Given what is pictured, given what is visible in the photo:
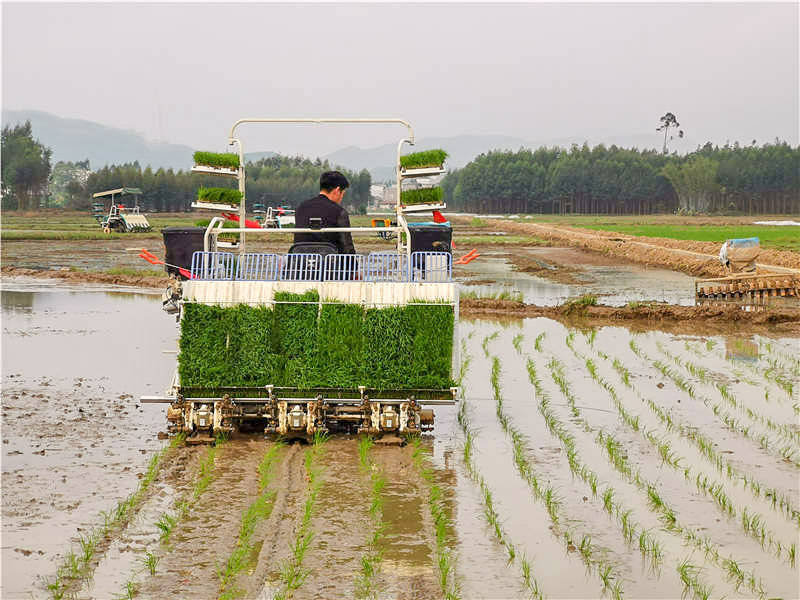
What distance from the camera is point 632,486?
813 cm

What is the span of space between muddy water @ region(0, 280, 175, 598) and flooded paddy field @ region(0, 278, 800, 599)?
0.11 ft

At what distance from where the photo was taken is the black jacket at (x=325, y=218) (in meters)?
9.84

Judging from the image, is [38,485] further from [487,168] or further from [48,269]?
[487,168]

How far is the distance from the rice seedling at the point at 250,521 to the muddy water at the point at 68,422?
42.7 inches

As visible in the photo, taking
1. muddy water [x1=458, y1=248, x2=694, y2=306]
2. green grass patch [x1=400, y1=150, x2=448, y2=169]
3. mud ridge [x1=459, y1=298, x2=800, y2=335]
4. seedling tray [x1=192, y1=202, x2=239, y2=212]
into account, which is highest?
green grass patch [x1=400, y1=150, x2=448, y2=169]

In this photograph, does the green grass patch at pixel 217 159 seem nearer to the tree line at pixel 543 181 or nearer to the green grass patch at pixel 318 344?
the green grass patch at pixel 318 344

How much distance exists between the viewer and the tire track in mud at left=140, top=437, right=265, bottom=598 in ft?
18.6

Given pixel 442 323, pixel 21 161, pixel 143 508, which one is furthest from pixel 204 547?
pixel 21 161

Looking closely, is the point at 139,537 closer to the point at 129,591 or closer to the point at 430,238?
the point at 129,591

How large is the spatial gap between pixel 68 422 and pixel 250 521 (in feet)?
13.9

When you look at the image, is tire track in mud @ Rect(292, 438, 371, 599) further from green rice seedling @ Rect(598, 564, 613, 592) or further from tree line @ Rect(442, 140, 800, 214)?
tree line @ Rect(442, 140, 800, 214)

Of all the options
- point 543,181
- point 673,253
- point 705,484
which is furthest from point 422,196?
point 543,181

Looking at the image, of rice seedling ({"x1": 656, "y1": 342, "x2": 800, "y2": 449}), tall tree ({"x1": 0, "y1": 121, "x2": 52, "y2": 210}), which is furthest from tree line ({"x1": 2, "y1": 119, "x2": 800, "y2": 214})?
rice seedling ({"x1": 656, "y1": 342, "x2": 800, "y2": 449})

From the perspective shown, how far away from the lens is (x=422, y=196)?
9.98m
